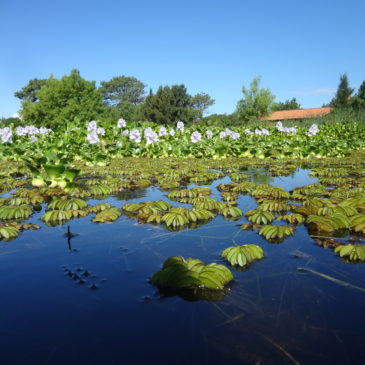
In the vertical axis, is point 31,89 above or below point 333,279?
above

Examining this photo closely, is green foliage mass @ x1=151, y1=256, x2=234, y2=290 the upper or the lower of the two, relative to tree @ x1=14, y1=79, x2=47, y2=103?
lower

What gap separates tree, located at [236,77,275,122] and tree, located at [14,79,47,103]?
37.1 metres

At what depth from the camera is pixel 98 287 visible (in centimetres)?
215

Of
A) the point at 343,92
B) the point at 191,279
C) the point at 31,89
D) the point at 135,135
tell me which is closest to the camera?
the point at 191,279

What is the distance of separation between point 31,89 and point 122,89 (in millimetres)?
17213

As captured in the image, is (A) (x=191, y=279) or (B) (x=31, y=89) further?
(B) (x=31, y=89)

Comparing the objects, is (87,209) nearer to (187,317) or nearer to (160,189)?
(160,189)

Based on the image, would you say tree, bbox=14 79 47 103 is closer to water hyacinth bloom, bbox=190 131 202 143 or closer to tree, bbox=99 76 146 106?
tree, bbox=99 76 146 106

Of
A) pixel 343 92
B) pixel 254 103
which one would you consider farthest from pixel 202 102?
pixel 343 92

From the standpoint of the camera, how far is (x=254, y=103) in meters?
59.7

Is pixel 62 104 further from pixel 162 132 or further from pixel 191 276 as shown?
pixel 191 276

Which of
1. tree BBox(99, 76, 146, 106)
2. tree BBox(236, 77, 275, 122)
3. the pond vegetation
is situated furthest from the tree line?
the pond vegetation

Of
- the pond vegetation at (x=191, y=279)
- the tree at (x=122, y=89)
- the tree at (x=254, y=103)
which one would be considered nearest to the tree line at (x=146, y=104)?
the tree at (x=254, y=103)

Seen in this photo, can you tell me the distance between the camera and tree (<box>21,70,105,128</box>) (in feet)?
142
